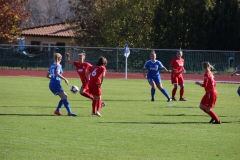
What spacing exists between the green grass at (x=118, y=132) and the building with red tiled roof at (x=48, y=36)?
151 ft

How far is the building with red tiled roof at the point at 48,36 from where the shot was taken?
65000mm

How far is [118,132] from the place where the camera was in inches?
480

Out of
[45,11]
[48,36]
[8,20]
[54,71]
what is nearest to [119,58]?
[8,20]

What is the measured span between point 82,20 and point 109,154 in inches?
1900

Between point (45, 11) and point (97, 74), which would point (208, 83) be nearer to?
point (97, 74)

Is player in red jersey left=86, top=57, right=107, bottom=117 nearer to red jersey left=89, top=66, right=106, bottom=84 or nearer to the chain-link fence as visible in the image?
red jersey left=89, top=66, right=106, bottom=84

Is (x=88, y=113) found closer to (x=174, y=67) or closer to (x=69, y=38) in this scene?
(x=174, y=67)

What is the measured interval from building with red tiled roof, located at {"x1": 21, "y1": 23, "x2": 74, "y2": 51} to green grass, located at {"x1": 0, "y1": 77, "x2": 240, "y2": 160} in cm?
4613

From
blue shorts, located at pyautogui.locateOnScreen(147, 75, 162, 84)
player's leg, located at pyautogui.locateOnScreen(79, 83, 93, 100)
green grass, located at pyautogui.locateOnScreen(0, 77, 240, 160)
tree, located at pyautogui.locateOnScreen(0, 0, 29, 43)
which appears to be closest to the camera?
green grass, located at pyautogui.locateOnScreen(0, 77, 240, 160)

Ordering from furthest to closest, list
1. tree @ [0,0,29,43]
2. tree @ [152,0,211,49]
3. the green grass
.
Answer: tree @ [0,0,29,43]
tree @ [152,0,211,49]
the green grass

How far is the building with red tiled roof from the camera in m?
65.0

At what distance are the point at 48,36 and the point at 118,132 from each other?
54.1 meters

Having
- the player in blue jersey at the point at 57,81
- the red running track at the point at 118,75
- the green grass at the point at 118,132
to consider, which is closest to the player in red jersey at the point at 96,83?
the green grass at the point at 118,132

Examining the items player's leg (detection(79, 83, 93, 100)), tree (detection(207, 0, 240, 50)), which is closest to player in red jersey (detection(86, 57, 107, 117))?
player's leg (detection(79, 83, 93, 100))
